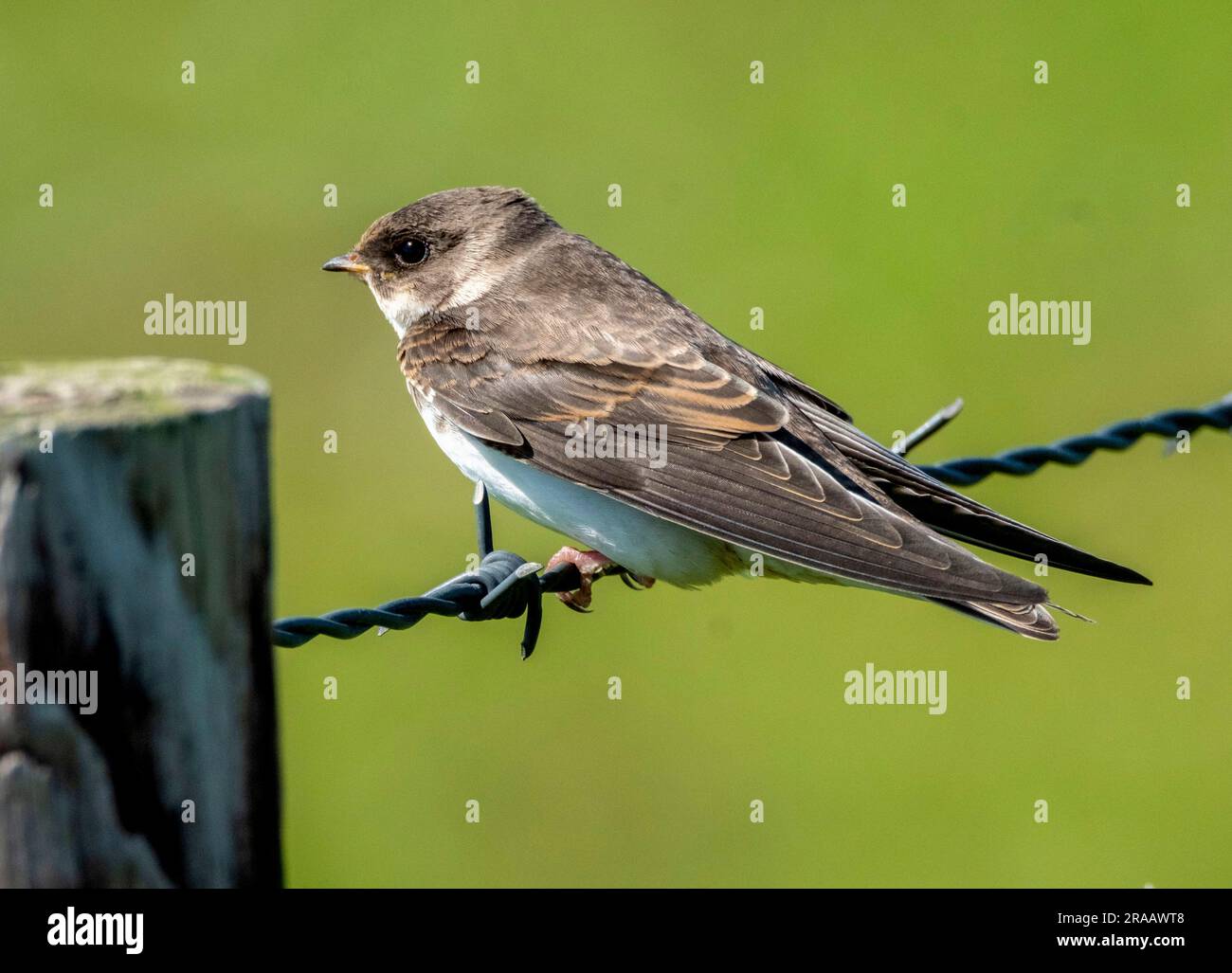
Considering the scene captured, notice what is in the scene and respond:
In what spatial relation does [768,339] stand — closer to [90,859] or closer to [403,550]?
[403,550]

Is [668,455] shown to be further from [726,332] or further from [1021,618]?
[726,332]

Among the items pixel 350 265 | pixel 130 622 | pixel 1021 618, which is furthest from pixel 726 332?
pixel 130 622

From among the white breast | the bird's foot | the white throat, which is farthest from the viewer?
the white throat

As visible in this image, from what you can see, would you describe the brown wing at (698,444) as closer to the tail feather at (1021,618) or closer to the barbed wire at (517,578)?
the tail feather at (1021,618)

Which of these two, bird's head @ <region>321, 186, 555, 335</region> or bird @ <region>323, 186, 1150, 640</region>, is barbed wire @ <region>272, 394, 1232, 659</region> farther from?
bird's head @ <region>321, 186, 555, 335</region>

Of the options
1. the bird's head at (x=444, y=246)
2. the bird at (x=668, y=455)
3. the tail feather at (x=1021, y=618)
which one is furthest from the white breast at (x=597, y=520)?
the tail feather at (x=1021, y=618)

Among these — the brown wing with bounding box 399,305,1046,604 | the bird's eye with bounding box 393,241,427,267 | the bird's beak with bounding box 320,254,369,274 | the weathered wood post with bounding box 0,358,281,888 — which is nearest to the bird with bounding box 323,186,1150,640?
the brown wing with bounding box 399,305,1046,604
